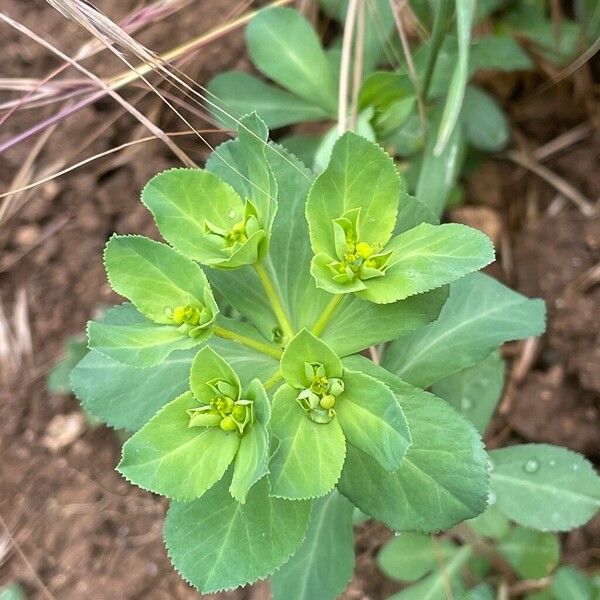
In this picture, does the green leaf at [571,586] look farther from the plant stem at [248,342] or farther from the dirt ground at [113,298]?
the plant stem at [248,342]

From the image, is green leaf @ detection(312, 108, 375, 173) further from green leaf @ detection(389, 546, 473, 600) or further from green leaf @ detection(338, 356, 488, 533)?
green leaf @ detection(389, 546, 473, 600)

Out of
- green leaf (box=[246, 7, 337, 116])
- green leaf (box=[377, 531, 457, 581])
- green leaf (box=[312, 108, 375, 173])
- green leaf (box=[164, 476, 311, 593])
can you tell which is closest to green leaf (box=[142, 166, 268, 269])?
green leaf (box=[164, 476, 311, 593])

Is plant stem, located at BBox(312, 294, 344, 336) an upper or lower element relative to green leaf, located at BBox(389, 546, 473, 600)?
upper

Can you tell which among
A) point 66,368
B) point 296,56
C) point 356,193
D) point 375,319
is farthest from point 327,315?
point 66,368

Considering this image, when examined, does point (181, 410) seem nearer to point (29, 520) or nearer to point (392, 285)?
point (392, 285)

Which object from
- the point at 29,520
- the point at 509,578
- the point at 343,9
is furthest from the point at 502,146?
the point at 29,520

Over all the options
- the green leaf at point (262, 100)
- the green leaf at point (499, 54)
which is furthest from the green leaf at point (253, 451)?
the green leaf at point (499, 54)

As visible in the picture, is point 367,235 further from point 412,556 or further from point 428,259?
point 412,556
